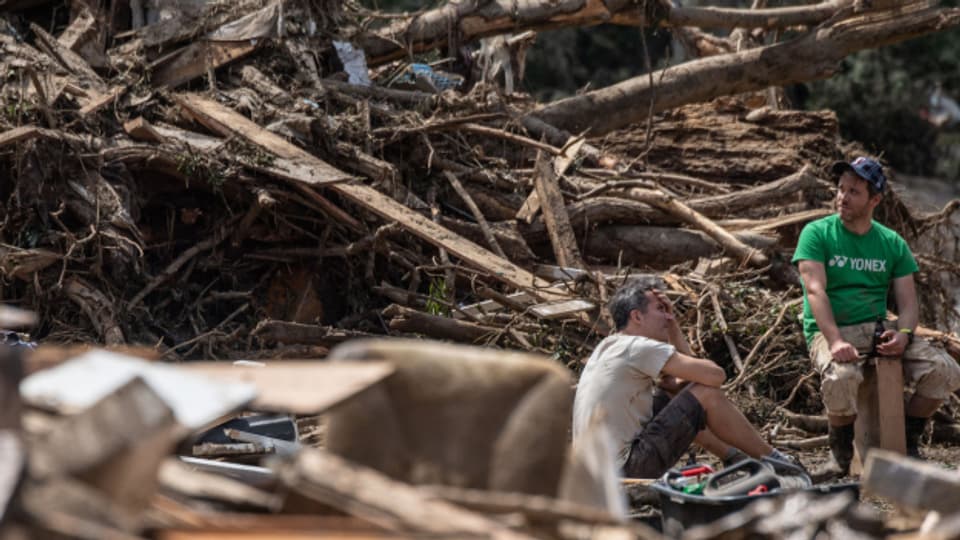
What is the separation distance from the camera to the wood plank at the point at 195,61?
10.2 m

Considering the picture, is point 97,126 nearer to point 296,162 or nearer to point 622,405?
point 296,162

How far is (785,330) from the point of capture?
27.5ft

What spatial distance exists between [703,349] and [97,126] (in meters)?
4.40

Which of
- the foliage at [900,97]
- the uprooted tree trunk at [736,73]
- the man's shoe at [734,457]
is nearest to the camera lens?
the man's shoe at [734,457]

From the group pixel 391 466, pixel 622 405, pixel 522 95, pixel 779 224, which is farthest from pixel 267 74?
pixel 391 466

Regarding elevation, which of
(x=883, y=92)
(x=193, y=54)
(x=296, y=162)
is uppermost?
(x=193, y=54)

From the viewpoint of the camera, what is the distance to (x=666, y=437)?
6012 mm

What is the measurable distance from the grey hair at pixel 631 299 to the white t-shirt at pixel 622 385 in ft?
0.39

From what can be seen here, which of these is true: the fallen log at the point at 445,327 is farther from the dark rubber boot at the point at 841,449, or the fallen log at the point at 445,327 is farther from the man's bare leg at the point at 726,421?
the man's bare leg at the point at 726,421

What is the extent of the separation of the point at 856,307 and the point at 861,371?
36cm

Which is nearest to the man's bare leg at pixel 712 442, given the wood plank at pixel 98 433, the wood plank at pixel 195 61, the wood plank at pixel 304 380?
the wood plank at pixel 304 380

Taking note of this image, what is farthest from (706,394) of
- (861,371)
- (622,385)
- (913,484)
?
(913,484)

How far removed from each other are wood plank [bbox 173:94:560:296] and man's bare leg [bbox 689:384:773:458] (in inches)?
103

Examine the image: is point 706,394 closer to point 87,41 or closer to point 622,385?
point 622,385
